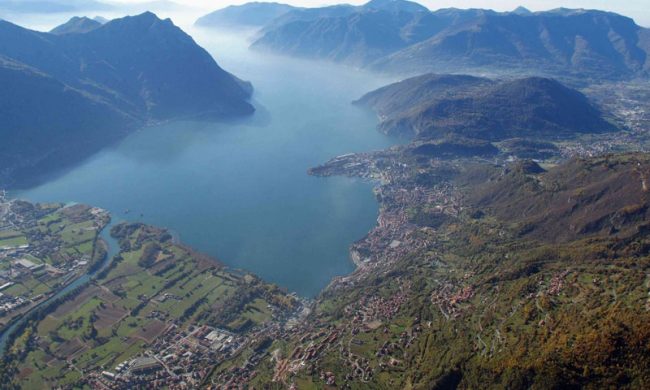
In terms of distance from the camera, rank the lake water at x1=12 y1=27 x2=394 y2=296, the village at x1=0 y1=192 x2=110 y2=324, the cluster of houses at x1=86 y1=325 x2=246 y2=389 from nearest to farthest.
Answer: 1. the cluster of houses at x1=86 y1=325 x2=246 y2=389
2. the village at x1=0 y1=192 x2=110 y2=324
3. the lake water at x1=12 y1=27 x2=394 y2=296

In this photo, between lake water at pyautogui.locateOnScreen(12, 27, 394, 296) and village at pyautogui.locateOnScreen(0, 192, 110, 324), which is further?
lake water at pyautogui.locateOnScreen(12, 27, 394, 296)

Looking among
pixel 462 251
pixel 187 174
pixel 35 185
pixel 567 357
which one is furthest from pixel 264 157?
pixel 567 357

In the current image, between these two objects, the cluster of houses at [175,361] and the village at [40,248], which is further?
the village at [40,248]

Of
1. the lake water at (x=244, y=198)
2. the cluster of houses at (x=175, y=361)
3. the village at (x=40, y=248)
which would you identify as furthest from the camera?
the lake water at (x=244, y=198)

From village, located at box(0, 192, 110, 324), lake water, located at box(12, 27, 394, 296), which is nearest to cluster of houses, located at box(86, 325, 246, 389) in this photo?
lake water, located at box(12, 27, 394, 296)

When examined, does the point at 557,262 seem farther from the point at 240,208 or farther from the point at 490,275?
the point at 240,208

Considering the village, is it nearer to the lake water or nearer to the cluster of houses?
the lake water

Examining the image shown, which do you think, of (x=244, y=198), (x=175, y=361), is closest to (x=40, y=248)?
(x=244, y=198)

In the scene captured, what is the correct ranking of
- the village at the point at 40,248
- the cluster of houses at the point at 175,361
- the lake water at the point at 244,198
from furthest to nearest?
the lake water at the point at 244,198
the village at the point at 40,248
the cluster of houses at the point at 175,361

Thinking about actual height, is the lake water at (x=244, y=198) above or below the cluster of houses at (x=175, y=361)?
above

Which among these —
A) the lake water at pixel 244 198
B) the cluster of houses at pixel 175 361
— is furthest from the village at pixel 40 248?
the cluster of houses at pixel 175 361

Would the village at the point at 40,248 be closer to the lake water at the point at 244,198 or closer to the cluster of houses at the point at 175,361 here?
the lake water at the point at 244,198

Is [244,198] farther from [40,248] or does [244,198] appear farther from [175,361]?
[175,361]

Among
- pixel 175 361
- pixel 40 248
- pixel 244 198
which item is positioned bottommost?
pixel 40 248
